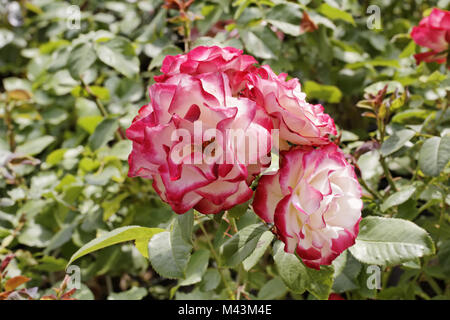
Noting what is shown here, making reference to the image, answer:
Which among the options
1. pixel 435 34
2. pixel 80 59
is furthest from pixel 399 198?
pixel 80 59

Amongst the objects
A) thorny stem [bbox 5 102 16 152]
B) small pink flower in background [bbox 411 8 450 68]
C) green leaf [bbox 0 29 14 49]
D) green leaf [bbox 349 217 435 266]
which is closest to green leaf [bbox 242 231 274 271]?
green leaf [bbox 349 217 435 266]

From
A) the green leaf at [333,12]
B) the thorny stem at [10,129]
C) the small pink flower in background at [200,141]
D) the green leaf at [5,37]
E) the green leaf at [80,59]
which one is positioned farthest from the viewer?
the green leaf at [5,37]

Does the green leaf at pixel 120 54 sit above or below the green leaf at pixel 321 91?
above

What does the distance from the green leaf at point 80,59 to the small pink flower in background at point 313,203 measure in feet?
2.03

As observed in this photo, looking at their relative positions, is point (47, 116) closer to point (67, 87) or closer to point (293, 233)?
point (67, 87)

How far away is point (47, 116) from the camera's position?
135 cm

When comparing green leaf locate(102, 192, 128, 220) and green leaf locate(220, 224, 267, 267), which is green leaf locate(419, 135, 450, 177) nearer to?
green leaf locate(220, 224, 267, 267)

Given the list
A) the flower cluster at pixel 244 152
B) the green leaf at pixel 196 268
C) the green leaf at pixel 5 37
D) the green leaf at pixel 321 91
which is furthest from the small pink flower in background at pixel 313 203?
the green leaf at pixel 5 37

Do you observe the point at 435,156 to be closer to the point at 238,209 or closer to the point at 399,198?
the point at 399,198

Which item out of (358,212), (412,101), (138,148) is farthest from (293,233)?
(412,101)

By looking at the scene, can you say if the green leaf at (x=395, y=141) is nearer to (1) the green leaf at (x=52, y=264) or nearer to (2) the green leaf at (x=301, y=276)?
(2) the green leaf at (x=301, y=276)

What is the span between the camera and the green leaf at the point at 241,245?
1.84 ft

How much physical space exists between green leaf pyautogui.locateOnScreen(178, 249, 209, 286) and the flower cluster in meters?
0.37

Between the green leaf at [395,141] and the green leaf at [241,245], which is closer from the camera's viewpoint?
the green leaf at [241,245]
